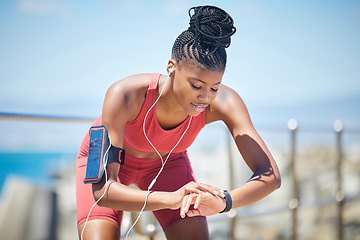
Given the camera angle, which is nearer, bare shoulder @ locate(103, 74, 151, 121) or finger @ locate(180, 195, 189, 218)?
finger @ locate(180, 195, 189, 218)

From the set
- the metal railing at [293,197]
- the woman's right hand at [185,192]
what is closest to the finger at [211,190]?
the woman's right hand at [185,192]

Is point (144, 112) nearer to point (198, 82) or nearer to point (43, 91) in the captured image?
point (198, 82)

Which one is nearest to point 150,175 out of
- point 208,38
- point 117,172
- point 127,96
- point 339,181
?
point 117,172

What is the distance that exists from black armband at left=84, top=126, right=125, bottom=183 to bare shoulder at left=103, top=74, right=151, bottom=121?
87 mm

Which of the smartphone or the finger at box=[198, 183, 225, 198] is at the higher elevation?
the smartphone

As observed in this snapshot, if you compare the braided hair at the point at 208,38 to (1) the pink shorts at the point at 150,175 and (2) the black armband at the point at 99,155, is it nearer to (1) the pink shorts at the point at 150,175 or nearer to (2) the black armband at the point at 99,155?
(2) the black armband at the point at 99,155

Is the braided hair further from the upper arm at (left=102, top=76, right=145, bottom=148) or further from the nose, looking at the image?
the upper arm at (left=102, top=76, right=145, bottom=148)

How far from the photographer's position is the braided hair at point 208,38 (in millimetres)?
1438

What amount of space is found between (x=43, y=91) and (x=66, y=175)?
39900 millimetres

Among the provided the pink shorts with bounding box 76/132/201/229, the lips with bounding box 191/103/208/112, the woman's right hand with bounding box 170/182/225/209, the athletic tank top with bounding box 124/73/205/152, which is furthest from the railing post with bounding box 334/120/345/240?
the woman's right hand with bounding box 170/182/225/209

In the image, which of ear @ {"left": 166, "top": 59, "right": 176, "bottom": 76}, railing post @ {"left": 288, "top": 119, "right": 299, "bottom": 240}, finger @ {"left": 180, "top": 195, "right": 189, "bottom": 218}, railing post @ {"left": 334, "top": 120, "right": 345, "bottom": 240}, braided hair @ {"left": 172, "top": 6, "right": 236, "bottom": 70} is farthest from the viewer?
railing post @ {"left": 334, "top": 120, "right": 345, "bottom": 240}

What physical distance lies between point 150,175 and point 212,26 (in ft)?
2.56

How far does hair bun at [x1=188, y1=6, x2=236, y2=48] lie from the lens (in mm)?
1438

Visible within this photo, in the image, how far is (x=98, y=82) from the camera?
39.2 metres
